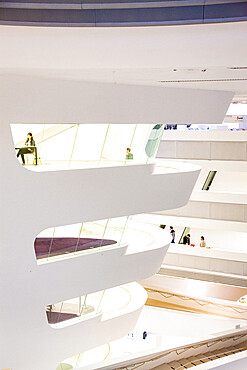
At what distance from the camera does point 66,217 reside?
442 inches

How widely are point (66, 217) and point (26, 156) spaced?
155 cm

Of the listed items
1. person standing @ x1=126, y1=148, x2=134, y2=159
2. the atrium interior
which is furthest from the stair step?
person standing @ x1=126, y1=148, x2=134, y2=159

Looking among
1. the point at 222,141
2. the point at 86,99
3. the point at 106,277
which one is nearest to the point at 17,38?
the point at 86,99

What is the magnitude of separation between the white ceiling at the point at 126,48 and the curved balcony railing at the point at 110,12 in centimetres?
11

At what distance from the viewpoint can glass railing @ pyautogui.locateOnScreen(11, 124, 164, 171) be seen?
1198 cm

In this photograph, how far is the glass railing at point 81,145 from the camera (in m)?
12.0

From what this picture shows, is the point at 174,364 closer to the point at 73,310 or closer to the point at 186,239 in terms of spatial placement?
the point at 73,310

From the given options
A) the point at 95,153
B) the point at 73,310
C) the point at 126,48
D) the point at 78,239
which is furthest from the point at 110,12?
the point at 73,310

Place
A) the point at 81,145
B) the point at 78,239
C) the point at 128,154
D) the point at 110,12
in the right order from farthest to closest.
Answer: the point at 78,239 → the point at 128,154 → the point at 81,145 → the point at 110,12

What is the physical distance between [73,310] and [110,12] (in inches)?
316

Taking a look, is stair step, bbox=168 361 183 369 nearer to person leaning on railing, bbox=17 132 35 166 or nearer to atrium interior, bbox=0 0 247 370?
atrium interior, bbox=0 0 247 370

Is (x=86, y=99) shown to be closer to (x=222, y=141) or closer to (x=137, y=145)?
(x=137, y=145)

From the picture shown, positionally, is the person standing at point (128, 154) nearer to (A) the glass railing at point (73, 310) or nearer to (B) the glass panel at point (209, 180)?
(A) the glass railing at point (73, 310)

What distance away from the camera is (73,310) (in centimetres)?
1423
